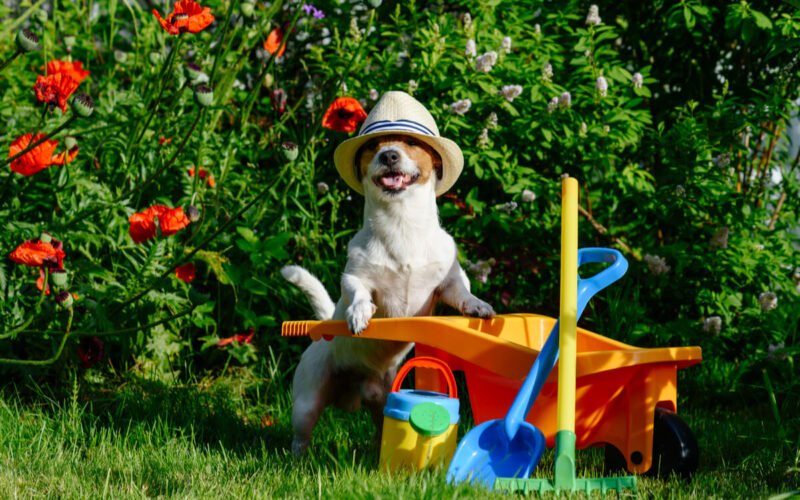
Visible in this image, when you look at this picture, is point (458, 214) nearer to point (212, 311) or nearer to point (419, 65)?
point (419, 65)

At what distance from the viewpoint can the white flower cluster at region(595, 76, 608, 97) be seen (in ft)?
10.4

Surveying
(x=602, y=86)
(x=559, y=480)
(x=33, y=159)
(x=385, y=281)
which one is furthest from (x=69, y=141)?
(x=602, y=86)

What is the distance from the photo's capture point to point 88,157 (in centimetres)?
325

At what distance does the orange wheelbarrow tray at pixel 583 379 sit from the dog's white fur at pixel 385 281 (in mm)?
225

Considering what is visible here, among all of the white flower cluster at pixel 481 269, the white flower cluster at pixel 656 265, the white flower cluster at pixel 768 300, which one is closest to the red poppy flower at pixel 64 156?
the white flower cluster at pixel 481 269

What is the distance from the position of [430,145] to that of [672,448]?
1.20m

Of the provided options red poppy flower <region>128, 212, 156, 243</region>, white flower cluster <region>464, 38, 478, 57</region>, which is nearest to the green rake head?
red poppy flower <region>128, 212, 156, 243</region>

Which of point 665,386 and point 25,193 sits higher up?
point 25,193

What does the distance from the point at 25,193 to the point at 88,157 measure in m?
0.32

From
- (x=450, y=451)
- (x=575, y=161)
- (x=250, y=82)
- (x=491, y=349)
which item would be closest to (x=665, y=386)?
(x=491, y=349)

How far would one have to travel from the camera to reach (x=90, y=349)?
2.80 meters

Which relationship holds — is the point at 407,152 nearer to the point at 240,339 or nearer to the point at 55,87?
the point at 55,87

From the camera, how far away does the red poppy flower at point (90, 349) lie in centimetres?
279

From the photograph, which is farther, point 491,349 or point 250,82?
point 250,82
